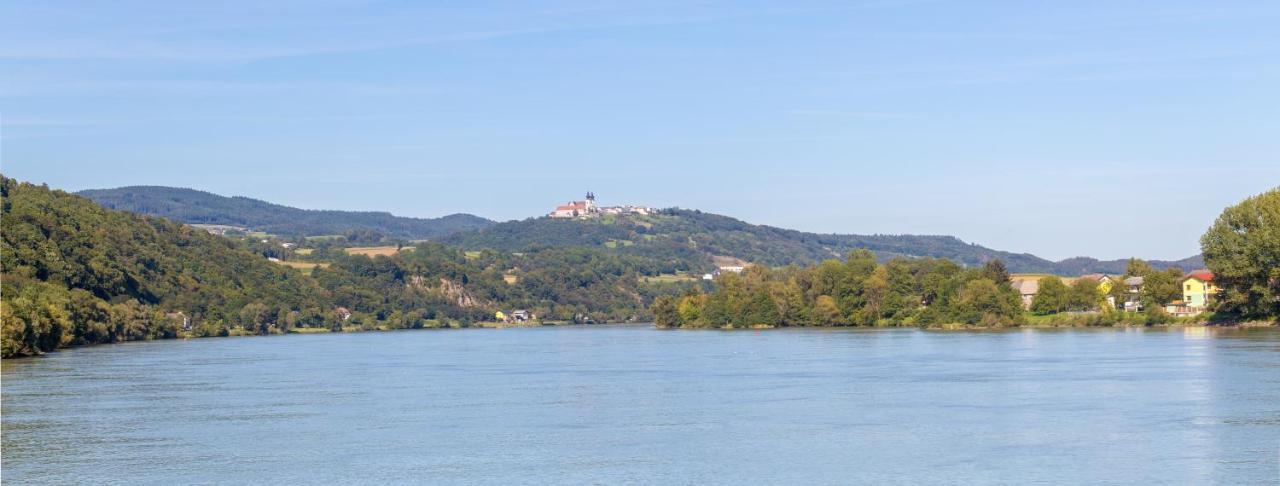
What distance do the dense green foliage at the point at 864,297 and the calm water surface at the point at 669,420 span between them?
150 ft

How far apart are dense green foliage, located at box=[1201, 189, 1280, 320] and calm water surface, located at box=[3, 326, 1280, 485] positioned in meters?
22.5

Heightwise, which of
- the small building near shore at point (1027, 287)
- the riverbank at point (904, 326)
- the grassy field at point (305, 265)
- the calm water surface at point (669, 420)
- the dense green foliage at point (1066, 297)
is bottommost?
the calm water surface at point (669, 420)

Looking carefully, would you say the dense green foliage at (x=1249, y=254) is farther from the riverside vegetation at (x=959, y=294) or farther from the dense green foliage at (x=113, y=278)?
the dense green foliage at (x=113, y=278)

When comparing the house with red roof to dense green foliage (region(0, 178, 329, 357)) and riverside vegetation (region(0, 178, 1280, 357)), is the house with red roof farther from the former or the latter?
dense green foliage (region(0, 178, 329, 357))

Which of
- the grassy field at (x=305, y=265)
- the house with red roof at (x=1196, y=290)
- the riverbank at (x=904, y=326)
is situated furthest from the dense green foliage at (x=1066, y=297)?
the grassy field at (x=305, y=265)

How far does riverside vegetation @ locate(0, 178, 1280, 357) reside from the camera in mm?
90500

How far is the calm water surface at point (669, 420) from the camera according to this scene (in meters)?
30.1

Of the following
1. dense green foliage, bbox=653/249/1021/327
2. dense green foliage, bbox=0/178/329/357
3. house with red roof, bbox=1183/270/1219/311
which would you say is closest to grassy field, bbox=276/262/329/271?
dense green foliage, bbox=0/178/329/357

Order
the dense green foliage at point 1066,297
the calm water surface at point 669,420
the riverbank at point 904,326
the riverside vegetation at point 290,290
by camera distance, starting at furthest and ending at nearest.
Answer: the dense green foliage at point 1066,297
the riverbank at point 904,326
the riverside vegetation at point 290,290
the calm water surface at point 669,420

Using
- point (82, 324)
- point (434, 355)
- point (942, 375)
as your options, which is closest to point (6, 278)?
point (82, 324)

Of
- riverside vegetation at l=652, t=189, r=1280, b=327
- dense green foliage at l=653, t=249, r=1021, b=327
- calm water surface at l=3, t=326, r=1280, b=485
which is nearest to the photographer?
calm water surface at l=3, t=326, r=1280, b=485

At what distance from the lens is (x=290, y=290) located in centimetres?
15875

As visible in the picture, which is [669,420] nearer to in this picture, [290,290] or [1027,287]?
[1027,287]

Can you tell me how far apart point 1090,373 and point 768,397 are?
47.6 feet
